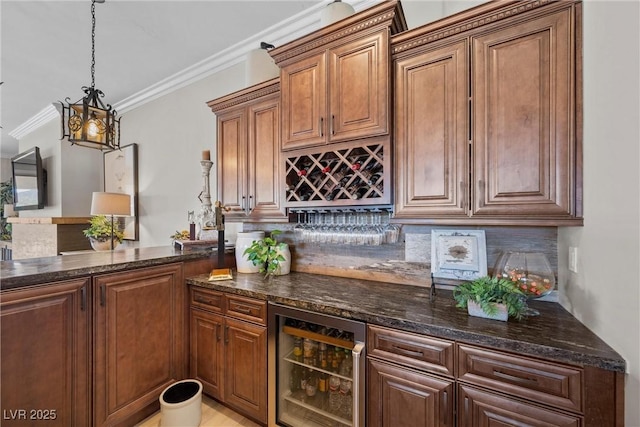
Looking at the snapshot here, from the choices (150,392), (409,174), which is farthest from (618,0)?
(150,392)

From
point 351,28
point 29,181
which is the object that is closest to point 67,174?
point 29,181

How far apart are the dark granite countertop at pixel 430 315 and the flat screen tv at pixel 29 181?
4.89 m

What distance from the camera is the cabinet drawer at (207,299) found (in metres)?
1.83

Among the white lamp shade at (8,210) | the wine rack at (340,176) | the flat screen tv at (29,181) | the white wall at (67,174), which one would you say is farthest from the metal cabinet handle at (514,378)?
the white lamp shade at (8,210)

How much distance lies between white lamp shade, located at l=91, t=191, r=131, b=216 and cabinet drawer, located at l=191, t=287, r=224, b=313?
7.30 feet

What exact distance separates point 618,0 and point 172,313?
2748mm

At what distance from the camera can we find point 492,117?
1.31 metres

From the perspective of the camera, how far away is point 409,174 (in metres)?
1.51

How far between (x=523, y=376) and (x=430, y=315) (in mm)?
385

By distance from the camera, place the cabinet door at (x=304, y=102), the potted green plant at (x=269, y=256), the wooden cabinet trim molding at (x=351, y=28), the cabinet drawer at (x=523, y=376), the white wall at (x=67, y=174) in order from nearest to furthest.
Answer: the cabinet drawer at (x=523, y=376) < the wooden cabinet trim molding at (x=351, y=28) < the cabinet door at (x=304, y=102) < the potted green plant at (x=269, y=256) < the white wall at (x=67, y=174)

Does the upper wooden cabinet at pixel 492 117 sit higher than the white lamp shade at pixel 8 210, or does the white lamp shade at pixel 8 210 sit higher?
the upper wooden cabinet at pixel 492 117

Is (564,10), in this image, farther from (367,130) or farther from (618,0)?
(367,130)

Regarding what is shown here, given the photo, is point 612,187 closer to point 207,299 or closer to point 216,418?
point 207,299

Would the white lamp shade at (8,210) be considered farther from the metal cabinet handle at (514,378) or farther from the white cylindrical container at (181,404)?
the metal cabinet handle at (514,378)
